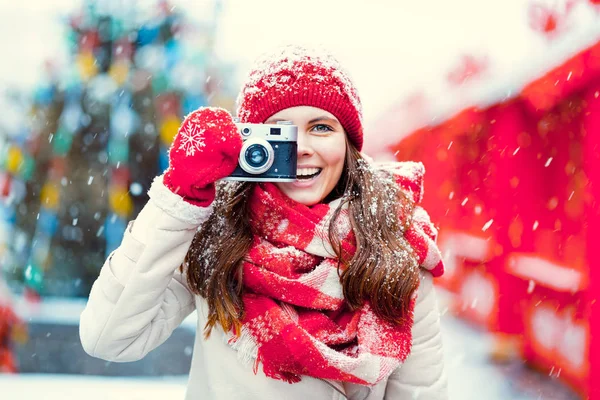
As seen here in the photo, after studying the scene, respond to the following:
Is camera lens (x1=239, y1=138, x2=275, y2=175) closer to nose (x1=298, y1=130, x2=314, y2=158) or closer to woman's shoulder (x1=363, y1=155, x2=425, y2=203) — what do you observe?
nose (x1=298, y1=130, x2=314, y2=158)

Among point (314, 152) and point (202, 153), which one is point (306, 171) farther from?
point (202, 153)

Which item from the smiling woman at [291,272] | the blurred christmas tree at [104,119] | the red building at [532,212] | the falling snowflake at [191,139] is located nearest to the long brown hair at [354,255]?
the smiling woman at [291,272]

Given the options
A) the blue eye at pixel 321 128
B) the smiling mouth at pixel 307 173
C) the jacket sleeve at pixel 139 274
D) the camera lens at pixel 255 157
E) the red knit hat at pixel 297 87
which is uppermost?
the red knit hat at pixel 297 87

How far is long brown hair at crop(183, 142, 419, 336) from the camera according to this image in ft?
3.69

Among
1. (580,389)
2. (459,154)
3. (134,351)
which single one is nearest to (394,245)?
(134,351)

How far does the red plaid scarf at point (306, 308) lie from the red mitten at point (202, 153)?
0.22m

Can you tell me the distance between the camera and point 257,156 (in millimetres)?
1058

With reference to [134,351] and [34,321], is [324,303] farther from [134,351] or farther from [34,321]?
[34,321]

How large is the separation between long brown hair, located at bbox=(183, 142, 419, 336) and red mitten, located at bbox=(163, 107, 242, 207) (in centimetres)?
19

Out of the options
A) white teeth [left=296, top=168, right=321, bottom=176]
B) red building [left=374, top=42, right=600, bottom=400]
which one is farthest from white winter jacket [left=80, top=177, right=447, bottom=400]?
red building [left=374, top=42, right=600, bottom=400]

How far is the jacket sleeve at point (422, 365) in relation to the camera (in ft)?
4.08

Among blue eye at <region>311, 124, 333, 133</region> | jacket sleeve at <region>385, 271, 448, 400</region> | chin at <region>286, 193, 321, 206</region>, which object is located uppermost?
blue eye at <region>311, 124, 333, 133</region>

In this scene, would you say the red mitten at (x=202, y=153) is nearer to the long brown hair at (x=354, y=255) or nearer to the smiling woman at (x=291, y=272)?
the smiling woman at (x=291, y=272)

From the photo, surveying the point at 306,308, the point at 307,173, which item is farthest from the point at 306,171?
the point at 306,308
